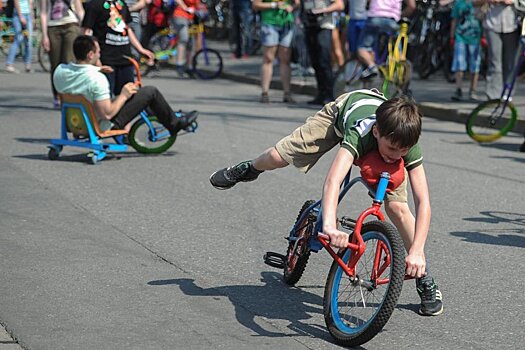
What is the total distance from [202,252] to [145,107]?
4132 millimetres

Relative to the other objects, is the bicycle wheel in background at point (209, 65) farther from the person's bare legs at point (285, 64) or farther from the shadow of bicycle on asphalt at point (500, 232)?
the shadow of bicycle on asphalt at point (500, 232)

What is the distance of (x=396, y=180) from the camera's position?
5625 millimetres

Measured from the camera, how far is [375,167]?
5.57m

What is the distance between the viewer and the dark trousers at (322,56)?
54.8 feet

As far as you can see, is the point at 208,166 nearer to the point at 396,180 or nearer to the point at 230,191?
the point at 230,191

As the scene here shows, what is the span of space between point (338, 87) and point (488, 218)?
310 inches

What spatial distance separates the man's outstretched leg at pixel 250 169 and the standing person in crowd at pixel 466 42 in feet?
33.5

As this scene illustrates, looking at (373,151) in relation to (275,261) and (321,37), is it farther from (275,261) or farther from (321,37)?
(321,37)

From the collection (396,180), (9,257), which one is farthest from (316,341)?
(9,257)

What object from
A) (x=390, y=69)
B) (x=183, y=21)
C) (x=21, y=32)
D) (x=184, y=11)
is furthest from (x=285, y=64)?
(x=21, y=32)

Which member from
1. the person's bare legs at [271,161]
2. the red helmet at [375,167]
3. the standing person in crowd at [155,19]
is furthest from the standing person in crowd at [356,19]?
the red helmet at [375,167]

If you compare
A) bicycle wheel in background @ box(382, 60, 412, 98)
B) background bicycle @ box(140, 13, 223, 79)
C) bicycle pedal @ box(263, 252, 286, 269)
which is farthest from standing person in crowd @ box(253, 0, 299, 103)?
bicycle pedal @ box(263, 252, 286, 269)

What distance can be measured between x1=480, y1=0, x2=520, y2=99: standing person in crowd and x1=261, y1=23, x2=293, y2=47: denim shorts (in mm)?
3577

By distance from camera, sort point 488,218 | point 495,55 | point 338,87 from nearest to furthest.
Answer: point 488,218 < point 495,55 < point 338,87
